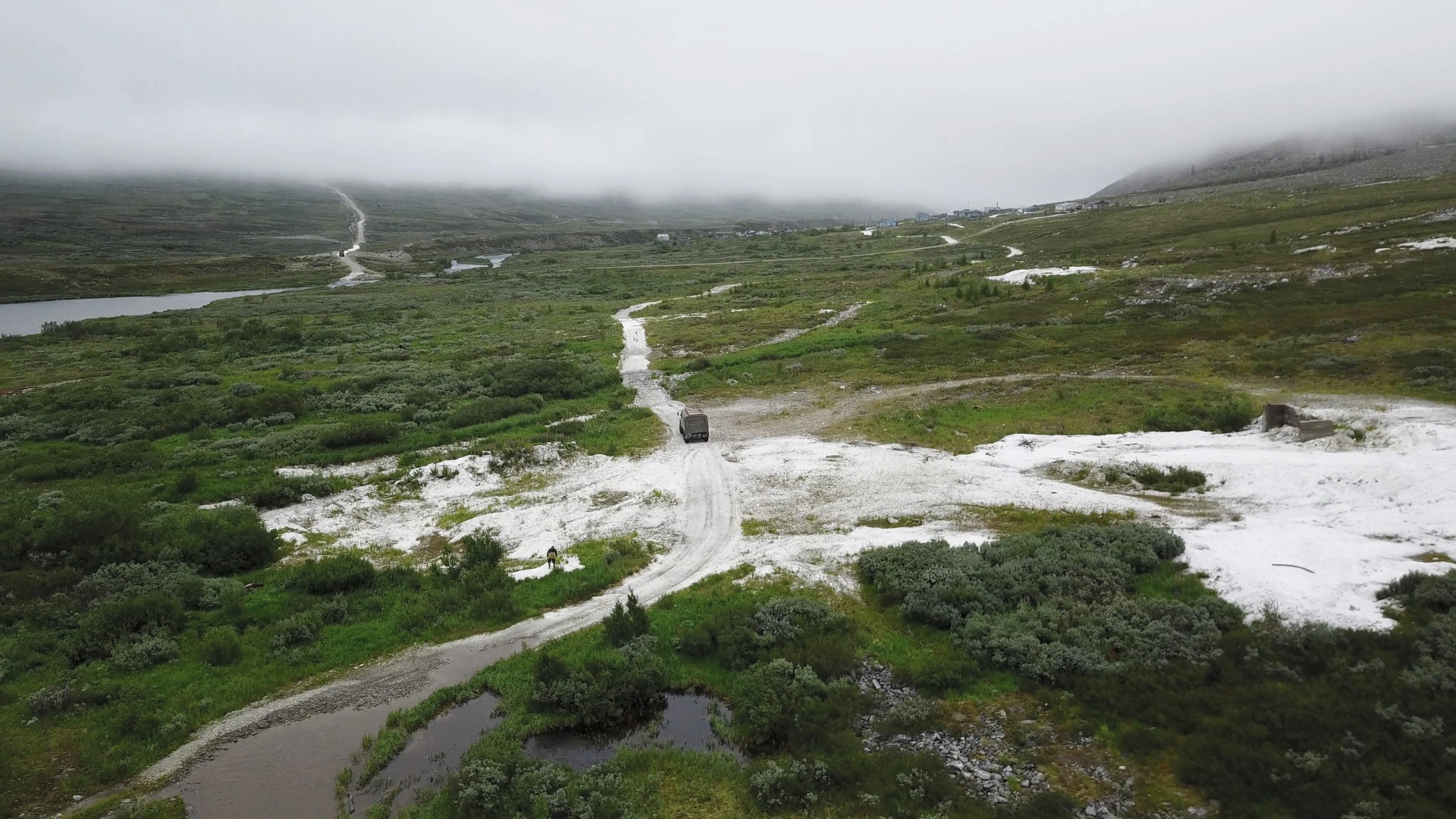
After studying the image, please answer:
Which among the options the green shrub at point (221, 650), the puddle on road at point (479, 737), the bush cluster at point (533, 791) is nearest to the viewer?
the bush cluster at point (533, 791)

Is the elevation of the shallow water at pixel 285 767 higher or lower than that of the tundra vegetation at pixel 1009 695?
lower

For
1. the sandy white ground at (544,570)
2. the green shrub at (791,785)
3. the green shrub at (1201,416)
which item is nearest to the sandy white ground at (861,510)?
the green shrub at (1201,416)

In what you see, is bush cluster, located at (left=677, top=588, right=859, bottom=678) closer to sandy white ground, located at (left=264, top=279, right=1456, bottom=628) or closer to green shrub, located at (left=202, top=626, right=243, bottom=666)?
sandy white ground, located at (left=264, top=279, right=1456, bottom=628)

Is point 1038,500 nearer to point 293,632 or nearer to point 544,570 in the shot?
point 544,570

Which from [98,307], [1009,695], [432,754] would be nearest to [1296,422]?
[1009,695]

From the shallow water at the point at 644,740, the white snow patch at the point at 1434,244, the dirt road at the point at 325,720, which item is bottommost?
the shallow water at the point at 644,740

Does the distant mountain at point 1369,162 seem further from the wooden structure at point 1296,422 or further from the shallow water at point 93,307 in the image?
the shallow water at point 93,307

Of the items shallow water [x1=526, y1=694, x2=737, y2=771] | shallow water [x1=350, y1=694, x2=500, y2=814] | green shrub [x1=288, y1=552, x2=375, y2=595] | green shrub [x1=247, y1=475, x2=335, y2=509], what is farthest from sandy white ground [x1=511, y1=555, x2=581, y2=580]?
green shrub [x1=247, y1=475, x2=335, y2=509]

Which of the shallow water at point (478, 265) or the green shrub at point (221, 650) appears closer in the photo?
the green shrub at point (221, 650)

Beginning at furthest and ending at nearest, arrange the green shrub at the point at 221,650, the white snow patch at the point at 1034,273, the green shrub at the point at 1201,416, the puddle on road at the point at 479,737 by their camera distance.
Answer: the white snow patch at the point at 1034,273 → the green shrub at the point at 1201,416 → the green shrub at the point at 221,650 → the puddle on road at the point at 479,737
